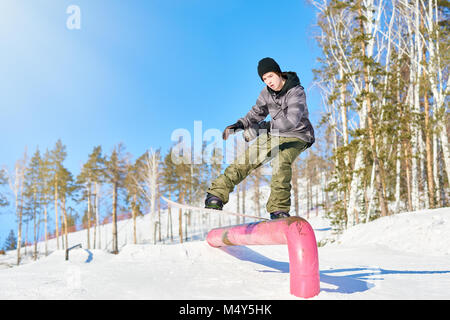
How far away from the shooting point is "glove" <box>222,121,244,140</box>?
10.2 feet

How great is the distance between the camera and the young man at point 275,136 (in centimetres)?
281

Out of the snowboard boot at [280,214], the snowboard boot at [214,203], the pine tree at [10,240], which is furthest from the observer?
the pine tree at [10,240]

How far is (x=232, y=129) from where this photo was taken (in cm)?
313

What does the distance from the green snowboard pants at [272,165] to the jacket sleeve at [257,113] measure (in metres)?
0.24

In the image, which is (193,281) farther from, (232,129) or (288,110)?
(288,110)

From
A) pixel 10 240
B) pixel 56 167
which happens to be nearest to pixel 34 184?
pixel 56 167

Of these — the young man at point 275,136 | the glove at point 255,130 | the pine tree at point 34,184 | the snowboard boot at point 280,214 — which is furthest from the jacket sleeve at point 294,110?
the pine tree at point 34,184

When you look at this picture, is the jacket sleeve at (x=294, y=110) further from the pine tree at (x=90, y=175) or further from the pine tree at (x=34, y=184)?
the pine tree at (x=34, y=184)

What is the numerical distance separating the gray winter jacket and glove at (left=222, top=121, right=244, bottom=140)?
0.15 ft

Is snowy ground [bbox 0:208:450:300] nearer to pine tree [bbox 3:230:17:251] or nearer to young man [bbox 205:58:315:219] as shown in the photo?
young man [bbox 205:58:315:219]

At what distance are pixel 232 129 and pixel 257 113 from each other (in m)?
0.34

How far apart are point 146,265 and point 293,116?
2.31 meters

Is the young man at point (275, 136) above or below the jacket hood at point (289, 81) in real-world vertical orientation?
below
